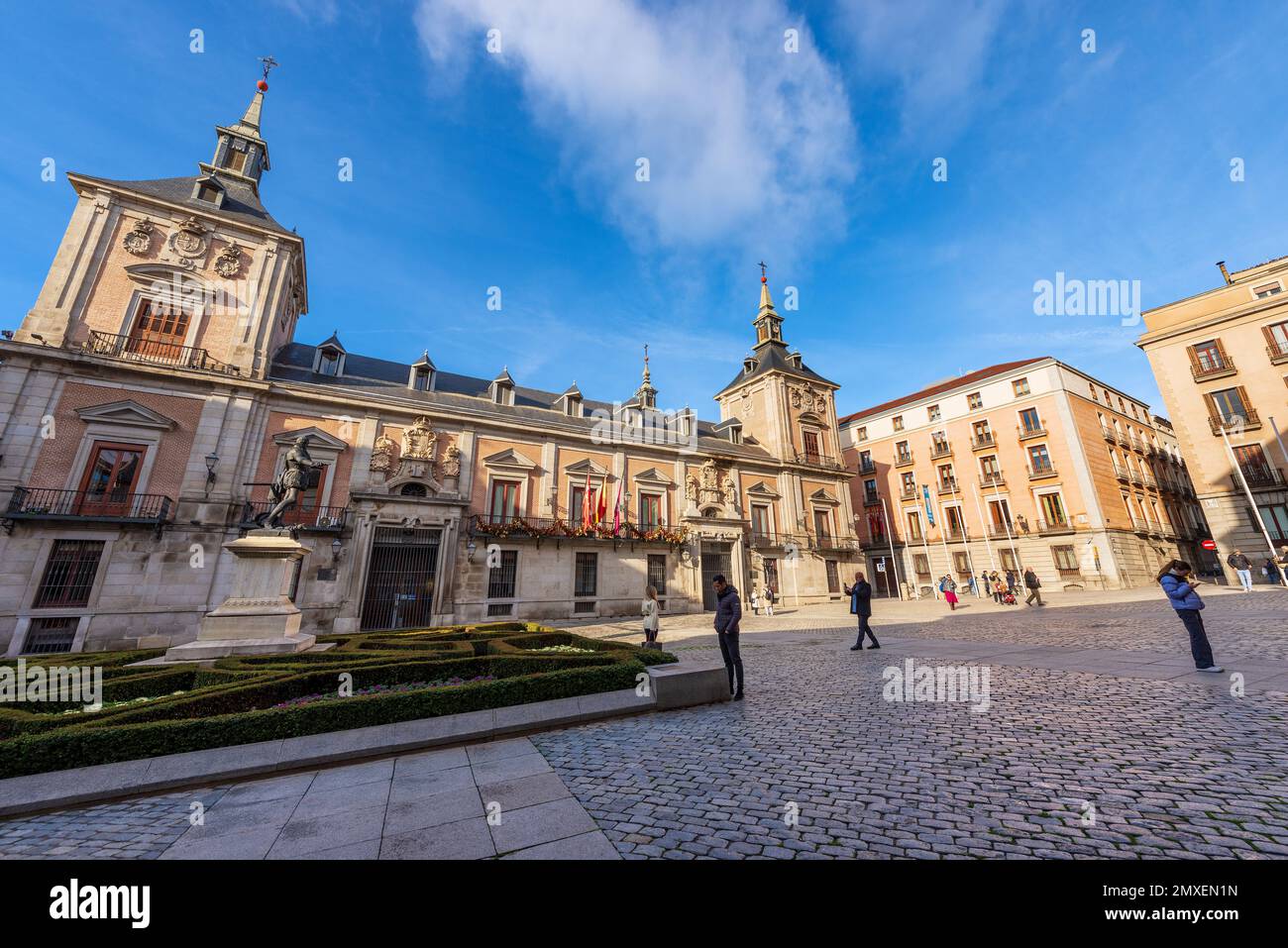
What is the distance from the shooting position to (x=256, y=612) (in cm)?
960

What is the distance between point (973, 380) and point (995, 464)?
7491 mm

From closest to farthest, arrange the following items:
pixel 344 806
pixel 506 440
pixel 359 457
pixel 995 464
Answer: pixel 344 806, pixel 359 457, pixel 506 440, pixel 995 464

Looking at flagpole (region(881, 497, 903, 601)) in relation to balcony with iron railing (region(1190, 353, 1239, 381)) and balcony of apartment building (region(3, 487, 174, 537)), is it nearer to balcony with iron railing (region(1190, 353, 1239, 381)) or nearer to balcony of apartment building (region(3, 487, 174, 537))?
balcony with iron railing (region(1190, 353, 1239, 381))

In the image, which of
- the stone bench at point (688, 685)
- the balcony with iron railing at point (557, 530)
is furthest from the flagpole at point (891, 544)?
the stone bench at point (688, 685)

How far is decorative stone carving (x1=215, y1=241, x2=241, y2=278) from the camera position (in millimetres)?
20953

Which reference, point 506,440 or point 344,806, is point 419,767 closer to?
point 344,806

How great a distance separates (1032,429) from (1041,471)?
300 cm

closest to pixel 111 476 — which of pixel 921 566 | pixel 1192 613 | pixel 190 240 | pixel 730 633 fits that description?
pixel 190 240

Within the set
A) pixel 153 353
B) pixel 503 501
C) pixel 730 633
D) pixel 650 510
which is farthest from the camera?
pixel 650 510

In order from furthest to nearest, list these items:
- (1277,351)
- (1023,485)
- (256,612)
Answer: (1023,485) < (1277,351) < (256,612)

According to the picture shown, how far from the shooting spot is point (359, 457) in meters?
20.7

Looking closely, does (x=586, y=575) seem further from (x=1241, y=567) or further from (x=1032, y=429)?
(x=1032, y=429)

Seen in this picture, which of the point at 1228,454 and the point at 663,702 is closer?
the point at 663,702
